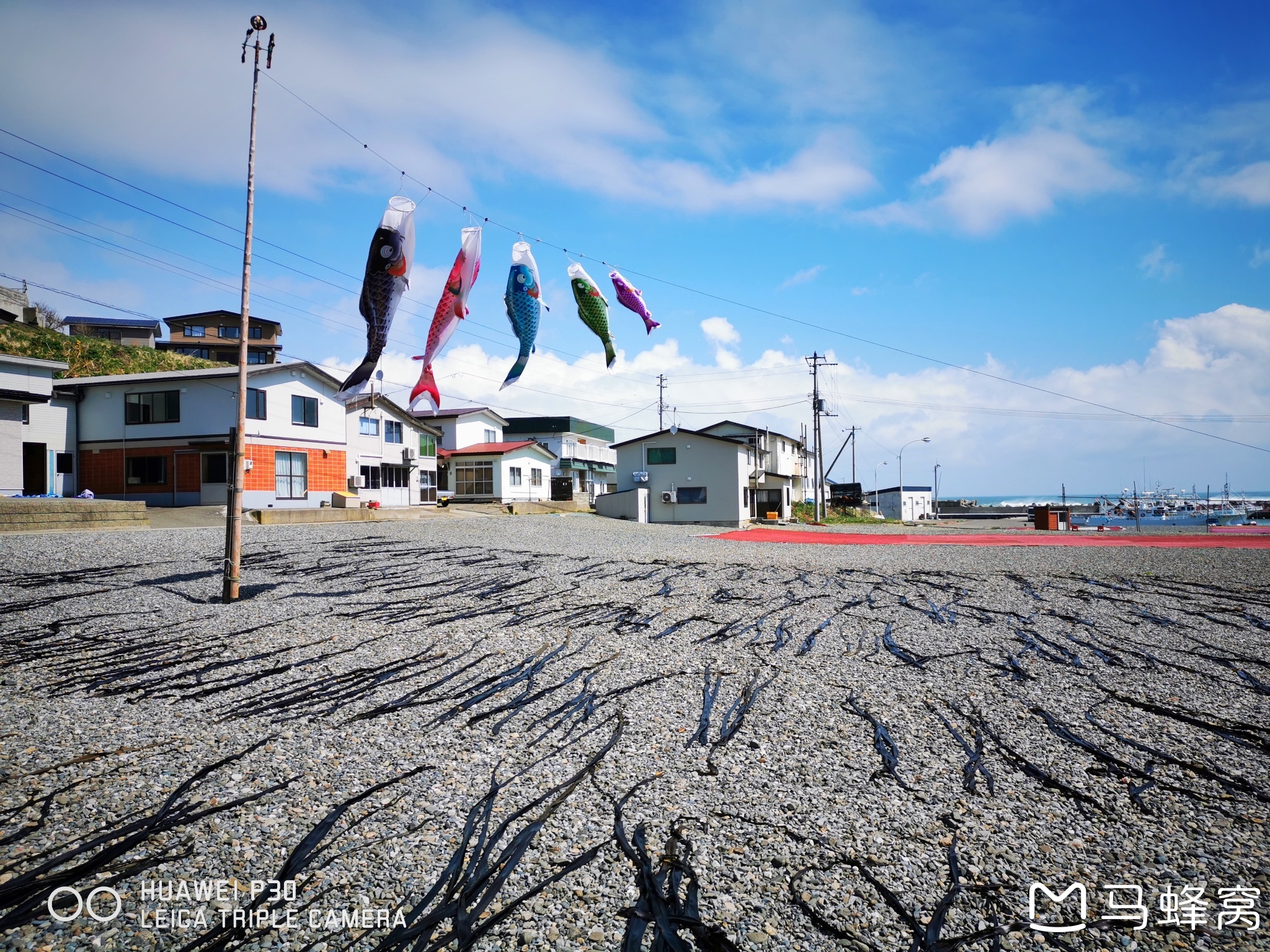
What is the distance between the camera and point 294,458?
2530cm

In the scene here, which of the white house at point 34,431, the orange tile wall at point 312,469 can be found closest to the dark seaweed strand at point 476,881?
the white house at point 34,431

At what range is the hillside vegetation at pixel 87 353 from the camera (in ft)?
108

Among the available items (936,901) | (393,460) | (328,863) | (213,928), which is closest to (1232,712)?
(936,901)

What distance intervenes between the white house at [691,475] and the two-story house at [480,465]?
245 inches

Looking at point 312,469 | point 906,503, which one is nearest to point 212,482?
point 312,469

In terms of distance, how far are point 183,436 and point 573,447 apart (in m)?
27.4

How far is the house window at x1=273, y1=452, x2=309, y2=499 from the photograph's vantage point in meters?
24.5

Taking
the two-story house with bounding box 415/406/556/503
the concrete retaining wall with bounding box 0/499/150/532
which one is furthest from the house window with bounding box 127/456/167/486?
the two-story house with bounding box 415/406/556/503

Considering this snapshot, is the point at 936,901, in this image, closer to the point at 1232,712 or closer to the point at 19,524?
the point at 1232,712

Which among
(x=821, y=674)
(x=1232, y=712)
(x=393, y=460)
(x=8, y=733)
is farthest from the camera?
(x=393, y=460)

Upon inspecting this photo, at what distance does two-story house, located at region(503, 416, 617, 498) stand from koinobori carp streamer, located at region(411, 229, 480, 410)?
35.9 metres

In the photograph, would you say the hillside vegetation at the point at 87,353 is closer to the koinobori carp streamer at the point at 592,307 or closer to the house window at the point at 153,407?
the house window at the point at 153,407

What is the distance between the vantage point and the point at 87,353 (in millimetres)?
36438

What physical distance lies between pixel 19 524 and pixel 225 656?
12686mm
